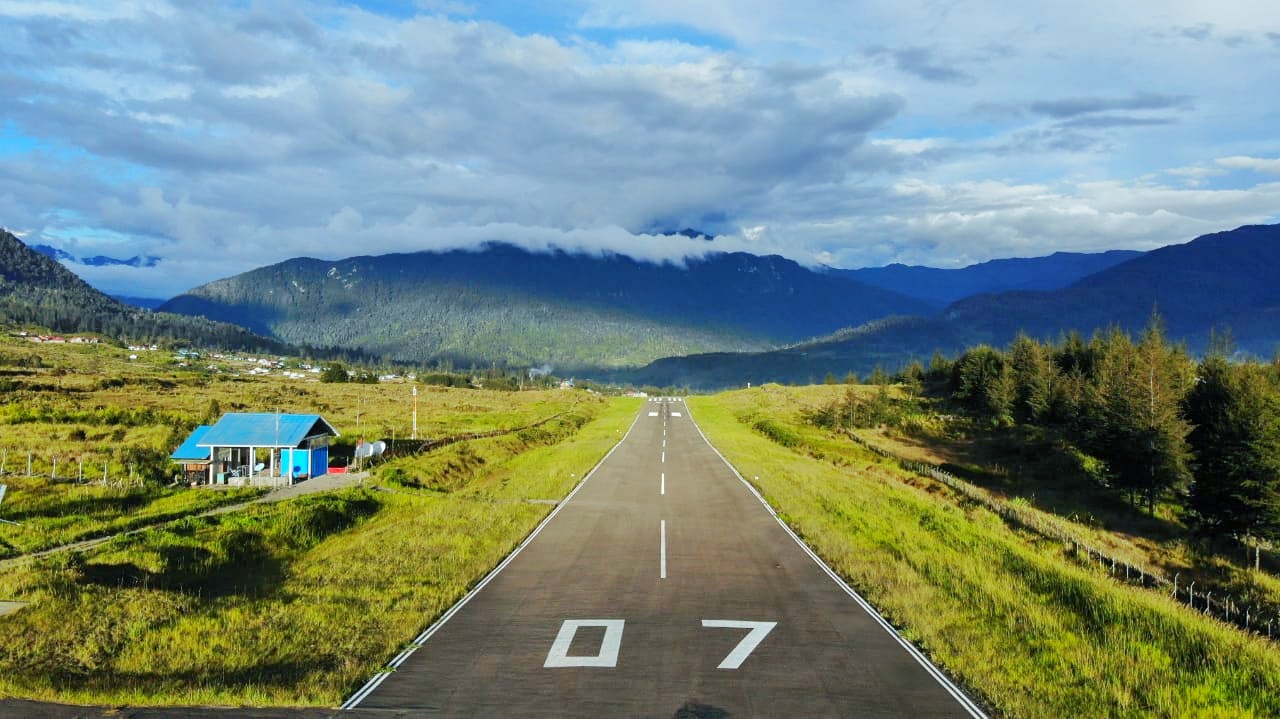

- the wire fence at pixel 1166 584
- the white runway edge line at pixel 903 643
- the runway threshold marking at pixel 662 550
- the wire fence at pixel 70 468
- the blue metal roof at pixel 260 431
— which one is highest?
the blue metal roof at pixel 260 431

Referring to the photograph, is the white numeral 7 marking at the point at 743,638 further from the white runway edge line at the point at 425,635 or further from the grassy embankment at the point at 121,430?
the grassy embankment at the point at 121,430

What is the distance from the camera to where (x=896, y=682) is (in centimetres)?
1197

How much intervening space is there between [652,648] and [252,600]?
30.5 feet

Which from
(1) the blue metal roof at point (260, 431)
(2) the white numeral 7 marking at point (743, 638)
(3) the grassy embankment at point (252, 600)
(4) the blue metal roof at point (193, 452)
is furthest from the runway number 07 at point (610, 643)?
(4) the blue metal roof at point (193, 452)

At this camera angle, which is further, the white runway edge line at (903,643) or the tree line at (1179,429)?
the tree line at (1179,429)

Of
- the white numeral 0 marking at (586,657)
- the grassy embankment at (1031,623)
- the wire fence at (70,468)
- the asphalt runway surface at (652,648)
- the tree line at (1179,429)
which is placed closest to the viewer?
the asphalt runway surface at (652,648)

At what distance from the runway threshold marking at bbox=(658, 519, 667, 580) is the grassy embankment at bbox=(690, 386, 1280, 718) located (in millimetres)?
4456

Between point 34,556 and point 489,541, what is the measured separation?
1265 centimetres

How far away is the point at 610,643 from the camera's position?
1370 cm

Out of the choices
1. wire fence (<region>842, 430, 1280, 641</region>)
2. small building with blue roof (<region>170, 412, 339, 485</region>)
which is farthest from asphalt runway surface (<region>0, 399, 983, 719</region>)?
small building with blue roof (<region>170, 412, 339, 485</region>)

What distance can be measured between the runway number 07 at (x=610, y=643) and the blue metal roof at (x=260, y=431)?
101 ft

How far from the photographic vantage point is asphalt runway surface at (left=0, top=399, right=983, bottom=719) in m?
10.9

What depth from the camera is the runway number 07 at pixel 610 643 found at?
41.6ft

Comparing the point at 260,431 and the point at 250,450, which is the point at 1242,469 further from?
the point at 250,450
